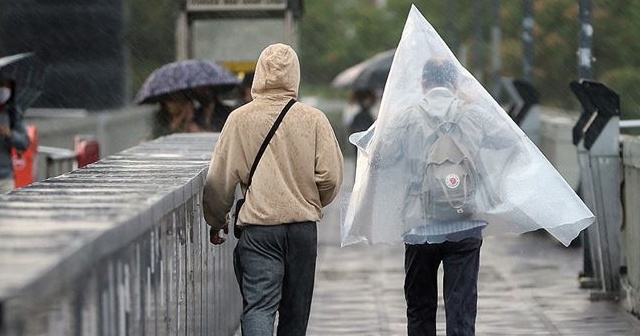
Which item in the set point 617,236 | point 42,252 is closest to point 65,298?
point 42,252

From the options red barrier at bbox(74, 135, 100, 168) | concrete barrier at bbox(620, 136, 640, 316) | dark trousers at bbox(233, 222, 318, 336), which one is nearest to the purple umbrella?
red barrier at bbox(74, 135, 100, 168)

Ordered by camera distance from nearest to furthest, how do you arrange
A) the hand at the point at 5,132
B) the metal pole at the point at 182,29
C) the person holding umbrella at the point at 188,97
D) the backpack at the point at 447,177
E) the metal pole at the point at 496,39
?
the backpack at the point at 447,177
the hand at the point at 5,132
the person holding umbrella at the point at 188,97
the metal pole at the point at 182,29
the metal pole at the point at 496,39

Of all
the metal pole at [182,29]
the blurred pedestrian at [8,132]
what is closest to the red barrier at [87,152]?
the metal pole at [182,29]

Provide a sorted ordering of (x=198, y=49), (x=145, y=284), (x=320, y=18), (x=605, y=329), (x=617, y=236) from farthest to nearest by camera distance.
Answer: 1. (x=320, y=18)
2. (x=198, y=49)
3. (x=617, y=236)
4. (x=605, y=329)
5. (x=145, y=284)

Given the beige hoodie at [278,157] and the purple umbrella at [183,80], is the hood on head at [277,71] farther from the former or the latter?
the purple umbrella at [183,80]

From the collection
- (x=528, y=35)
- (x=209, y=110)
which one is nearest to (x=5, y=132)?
(x=209, y=110)

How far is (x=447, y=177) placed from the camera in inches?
373

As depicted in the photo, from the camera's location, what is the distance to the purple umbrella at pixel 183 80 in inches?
616

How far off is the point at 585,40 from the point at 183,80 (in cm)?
328

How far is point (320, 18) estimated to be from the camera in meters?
69.4

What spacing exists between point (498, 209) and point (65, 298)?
4.43 m

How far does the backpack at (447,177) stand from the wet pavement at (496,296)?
2548 mm

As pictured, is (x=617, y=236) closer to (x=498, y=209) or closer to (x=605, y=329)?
(x=605, y=329)

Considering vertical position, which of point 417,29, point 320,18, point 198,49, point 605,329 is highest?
point 320,18
